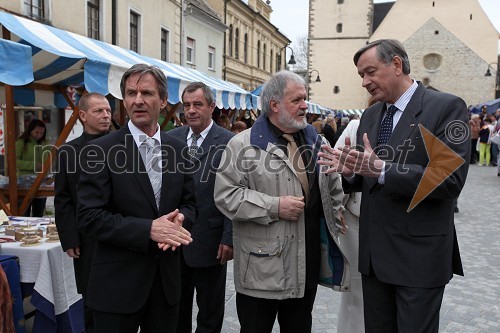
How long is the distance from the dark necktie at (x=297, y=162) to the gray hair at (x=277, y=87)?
24 centimetres

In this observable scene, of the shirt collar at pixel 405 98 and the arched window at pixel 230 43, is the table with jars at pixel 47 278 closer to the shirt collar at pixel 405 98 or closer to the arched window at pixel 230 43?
the shirt collar at pixel 405 98

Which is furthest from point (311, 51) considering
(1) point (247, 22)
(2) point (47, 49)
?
(2) point (47, 49)

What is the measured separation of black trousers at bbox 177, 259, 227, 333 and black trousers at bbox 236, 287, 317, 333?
0.50 metres

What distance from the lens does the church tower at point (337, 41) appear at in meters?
49.9

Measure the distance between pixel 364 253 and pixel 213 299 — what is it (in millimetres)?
1403

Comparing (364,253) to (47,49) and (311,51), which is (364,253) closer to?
(47,49)

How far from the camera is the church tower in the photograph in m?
49.9

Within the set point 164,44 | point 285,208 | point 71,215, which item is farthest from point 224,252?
point 164,44

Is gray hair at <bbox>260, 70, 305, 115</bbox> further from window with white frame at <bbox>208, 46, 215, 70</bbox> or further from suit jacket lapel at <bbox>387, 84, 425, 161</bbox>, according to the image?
window with white frame at <bbox>208, 46, 215, 70</bbox>

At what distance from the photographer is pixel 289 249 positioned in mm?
2699

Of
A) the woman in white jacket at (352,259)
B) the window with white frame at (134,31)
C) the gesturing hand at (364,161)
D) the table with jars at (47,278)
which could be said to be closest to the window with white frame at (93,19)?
the window with white frame at (134,31)

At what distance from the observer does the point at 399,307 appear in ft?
7.55

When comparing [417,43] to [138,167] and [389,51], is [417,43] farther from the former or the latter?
[138,167]

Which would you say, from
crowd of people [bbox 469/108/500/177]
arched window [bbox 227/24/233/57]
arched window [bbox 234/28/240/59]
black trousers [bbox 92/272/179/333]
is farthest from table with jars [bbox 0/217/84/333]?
arched window [bbox 234/28/240/59]
